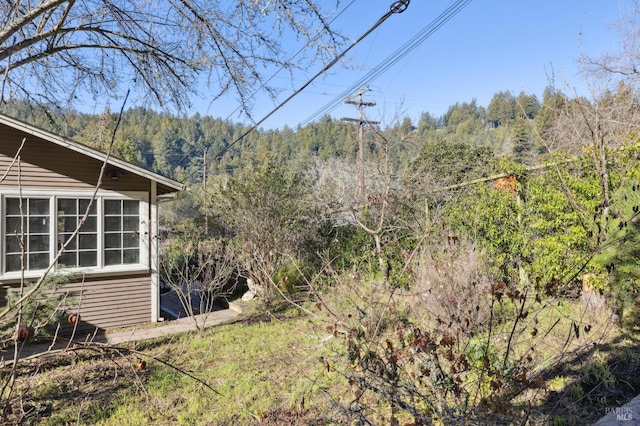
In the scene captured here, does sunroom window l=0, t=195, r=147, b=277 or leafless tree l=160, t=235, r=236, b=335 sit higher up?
sunroom window l=0, t=195, r=147, b=277

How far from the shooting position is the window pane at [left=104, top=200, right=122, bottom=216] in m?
7.47

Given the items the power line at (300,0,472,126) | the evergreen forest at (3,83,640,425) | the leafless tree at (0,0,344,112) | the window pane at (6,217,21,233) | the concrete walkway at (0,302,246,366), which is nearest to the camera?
the evergreen forest at (3,83,640,425)

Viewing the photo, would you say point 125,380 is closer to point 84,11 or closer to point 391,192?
point 84,11

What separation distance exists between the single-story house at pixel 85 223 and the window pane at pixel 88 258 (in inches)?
0.6

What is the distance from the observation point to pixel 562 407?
3.71m

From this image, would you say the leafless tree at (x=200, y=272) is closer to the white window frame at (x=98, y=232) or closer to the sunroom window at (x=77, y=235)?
the white window frame at (x=98, y=232)

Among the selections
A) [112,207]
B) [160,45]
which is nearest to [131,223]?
[112,207]

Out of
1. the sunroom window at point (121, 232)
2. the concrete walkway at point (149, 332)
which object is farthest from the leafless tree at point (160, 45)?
the concrete walkway at point (149, 332)

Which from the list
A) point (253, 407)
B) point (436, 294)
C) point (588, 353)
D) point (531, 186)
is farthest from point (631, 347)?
point (253, 407)

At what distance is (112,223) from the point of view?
7.53 meters

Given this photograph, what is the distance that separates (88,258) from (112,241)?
50 cm

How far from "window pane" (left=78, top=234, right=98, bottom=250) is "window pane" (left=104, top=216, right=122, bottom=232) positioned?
0.26 meters

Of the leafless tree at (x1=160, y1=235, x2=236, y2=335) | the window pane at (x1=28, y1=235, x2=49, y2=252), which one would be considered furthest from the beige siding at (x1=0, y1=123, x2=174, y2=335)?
the leafless tree at (x1=160, y1=235, x2=236, y2=335)

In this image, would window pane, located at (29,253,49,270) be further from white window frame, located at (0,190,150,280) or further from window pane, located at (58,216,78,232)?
window pane, located at (58,216,78,232)
